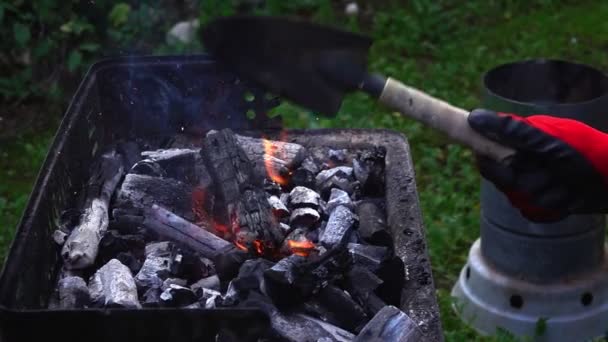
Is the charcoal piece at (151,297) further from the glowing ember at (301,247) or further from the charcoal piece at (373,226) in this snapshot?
the charcoal piece at (373,226)

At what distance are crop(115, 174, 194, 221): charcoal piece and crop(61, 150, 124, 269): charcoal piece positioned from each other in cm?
7

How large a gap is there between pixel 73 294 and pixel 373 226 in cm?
103

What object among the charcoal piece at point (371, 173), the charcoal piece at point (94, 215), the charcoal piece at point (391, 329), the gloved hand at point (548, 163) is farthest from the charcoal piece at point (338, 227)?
the charcoal piece at point (94, 215)

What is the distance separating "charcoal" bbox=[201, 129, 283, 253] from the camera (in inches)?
113

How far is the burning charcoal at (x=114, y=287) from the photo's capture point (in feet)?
8.15

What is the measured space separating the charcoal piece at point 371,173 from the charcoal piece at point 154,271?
0.92 meters

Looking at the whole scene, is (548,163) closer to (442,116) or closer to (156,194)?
(442,116)

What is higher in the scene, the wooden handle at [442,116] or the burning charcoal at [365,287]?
the wooden handle at [442,116]

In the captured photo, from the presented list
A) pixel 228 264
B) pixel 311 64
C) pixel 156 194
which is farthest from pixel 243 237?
pixel 311 64

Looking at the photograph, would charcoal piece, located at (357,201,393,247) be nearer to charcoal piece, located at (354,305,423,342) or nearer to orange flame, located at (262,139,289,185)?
orange flame, located at (262,139,289,185)

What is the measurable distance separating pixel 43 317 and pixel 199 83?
4.96 ft

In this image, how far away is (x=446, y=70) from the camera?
21.2 feet

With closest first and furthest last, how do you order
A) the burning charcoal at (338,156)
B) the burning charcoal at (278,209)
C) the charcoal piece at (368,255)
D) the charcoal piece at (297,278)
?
the charcoal piece at (297,278)
the charcoal piece at (368,255)
the burning charcoal at (278,209)
the burning charcoal at (338,156)

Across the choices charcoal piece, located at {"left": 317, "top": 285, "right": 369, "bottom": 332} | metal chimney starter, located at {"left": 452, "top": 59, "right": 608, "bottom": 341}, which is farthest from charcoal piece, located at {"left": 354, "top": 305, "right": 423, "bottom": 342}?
metal chimney starter, located at {"left": 452, "top": 59, "right": 608, "bottom": 341}
